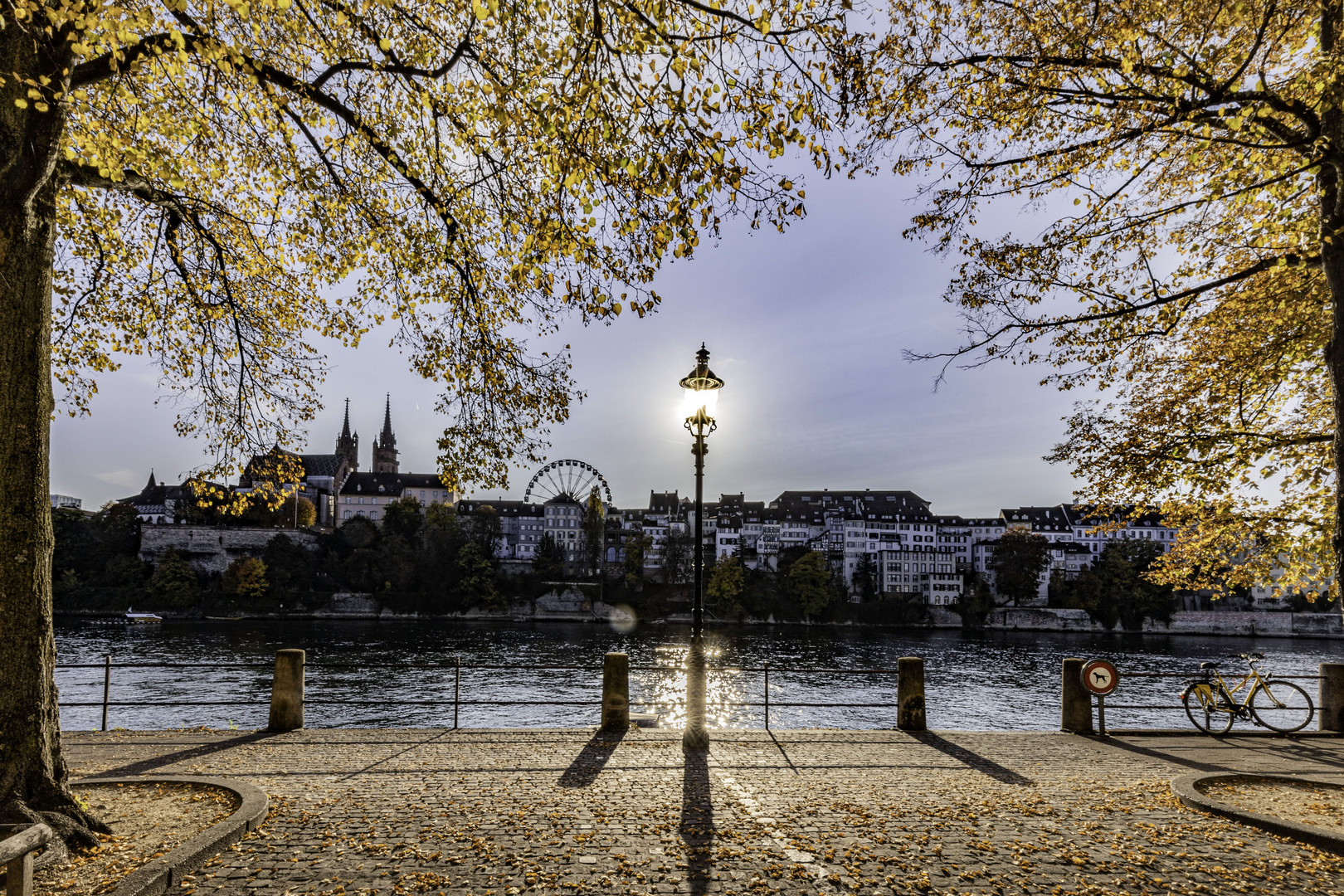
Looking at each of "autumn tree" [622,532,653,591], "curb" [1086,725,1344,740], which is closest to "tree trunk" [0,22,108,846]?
"curb" [1086,725,1344,740]

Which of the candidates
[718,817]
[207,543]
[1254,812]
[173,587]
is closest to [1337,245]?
[1254,812]

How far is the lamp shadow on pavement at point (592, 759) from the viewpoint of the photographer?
8078mm

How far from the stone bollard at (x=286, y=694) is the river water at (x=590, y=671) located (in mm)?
710

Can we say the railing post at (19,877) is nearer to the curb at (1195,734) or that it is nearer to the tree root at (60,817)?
the tree root at (60,817)

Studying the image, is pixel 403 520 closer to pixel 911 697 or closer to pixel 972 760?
pixel 911 697

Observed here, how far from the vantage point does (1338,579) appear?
6520 millimetres

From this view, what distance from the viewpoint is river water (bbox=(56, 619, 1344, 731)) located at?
99.2 feet

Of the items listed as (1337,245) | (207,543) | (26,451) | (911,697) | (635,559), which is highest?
(1337,245)

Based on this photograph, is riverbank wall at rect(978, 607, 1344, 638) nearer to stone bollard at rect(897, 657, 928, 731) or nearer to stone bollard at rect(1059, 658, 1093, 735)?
stone bollard at rect(1059, 658, 1093, 735)

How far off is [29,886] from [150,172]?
20.4ft

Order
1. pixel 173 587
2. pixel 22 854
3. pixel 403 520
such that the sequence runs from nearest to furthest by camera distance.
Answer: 1. pixel 22 854
2. pixel 173 587
3. pixel 403 520

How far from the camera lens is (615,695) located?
11.1 metres

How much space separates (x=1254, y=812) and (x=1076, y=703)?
A: 5361 millimetres

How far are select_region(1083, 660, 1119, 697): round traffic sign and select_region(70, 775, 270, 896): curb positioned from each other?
1128cm
